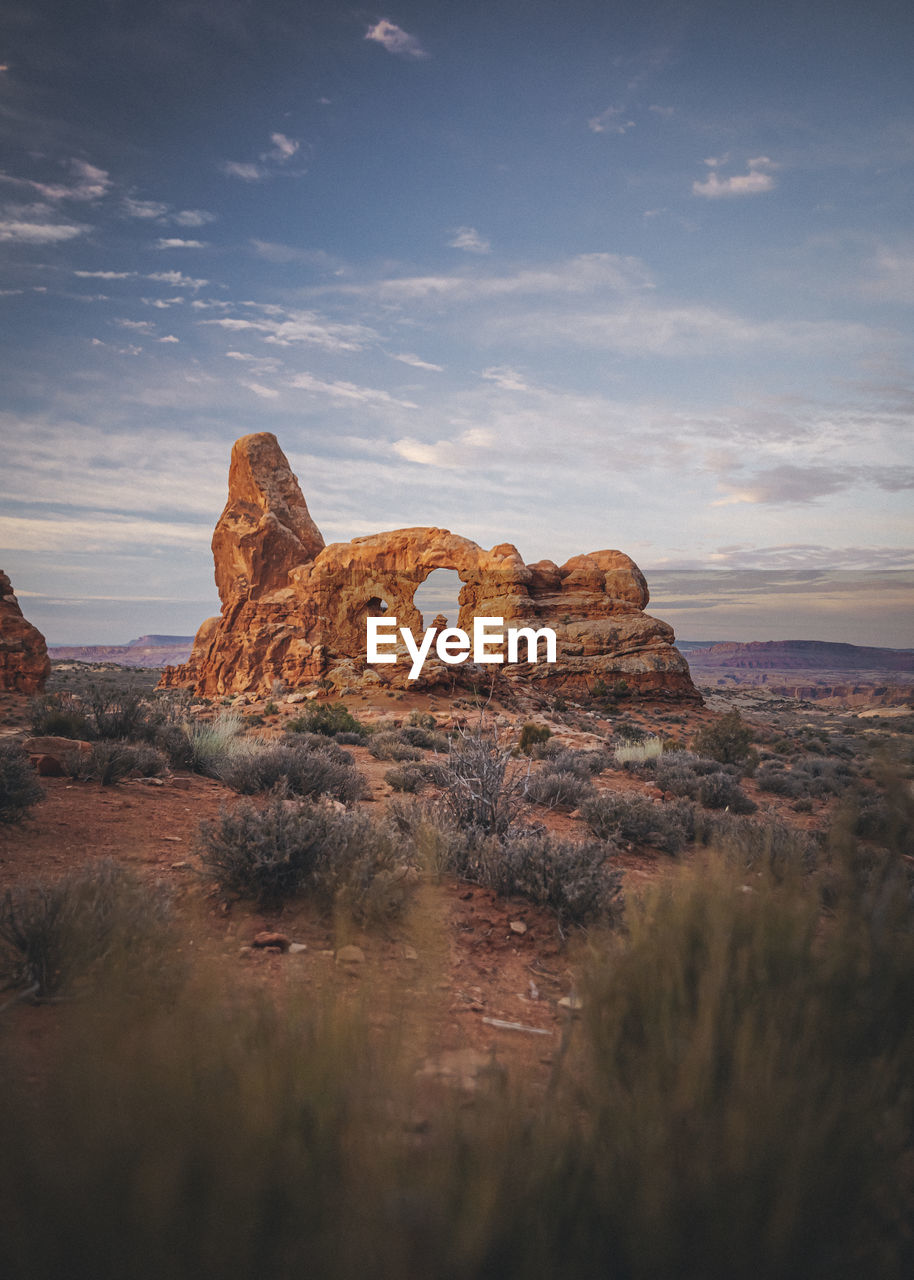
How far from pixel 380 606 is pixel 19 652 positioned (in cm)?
1783

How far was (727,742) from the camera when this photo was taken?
46.4ft

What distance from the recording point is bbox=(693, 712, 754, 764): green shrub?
1400cm

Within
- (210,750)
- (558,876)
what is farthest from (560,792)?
(210,750)

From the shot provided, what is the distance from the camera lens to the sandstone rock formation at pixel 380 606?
32.5 metres

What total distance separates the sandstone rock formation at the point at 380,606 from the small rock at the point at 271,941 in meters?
26.3

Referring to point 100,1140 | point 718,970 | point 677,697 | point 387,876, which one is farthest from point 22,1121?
point 677,697

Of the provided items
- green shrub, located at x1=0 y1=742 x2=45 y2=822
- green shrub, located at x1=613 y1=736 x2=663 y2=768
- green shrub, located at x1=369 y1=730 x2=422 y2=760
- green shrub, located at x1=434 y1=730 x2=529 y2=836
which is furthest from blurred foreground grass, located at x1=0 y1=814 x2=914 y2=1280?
green shrub, located at x1=613 y1=736 x2=663 y2=768

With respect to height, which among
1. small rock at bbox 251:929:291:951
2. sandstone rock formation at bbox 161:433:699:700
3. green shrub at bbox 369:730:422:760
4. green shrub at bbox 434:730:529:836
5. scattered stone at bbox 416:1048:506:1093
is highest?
sandstone rock formation at bbox 161:433:699:700

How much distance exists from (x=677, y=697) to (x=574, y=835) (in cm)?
2855

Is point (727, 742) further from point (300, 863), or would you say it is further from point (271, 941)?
point (271, 941)

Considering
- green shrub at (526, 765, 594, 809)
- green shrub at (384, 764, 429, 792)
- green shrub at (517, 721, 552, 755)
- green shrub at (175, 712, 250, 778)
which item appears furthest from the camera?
green shrub at (517, 721, 552, 755)

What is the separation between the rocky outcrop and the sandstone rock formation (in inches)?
406

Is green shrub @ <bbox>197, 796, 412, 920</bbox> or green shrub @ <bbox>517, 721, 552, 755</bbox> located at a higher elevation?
green shrub @ <bbox>197, 796, 412, 920</bbox>

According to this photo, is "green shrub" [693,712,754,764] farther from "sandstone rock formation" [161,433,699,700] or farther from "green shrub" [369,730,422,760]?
"sandstone rock formation" [161,433,699,700]
